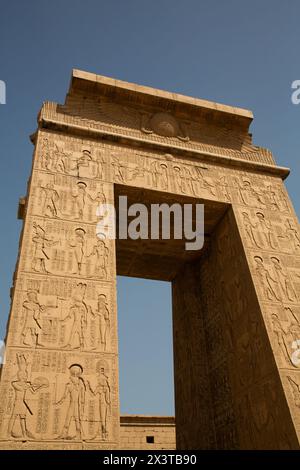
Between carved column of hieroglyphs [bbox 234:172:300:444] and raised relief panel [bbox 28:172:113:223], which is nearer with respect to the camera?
carved column of hieroglyphs [bbox 234:172:300:444]

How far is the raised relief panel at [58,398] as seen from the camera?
5.47 meters

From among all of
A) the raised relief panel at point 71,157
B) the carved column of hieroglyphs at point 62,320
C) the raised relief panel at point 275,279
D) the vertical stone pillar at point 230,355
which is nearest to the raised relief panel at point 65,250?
the carved column of hieroglyphs at point 62,320

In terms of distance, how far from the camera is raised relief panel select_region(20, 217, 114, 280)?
6.99 metres

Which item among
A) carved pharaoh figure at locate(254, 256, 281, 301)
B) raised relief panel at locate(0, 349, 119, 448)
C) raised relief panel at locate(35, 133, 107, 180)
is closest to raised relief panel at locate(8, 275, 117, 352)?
raised relief panel at locate(0, 349, 119, 448)

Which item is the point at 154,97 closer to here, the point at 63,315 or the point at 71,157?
the point at 71,157

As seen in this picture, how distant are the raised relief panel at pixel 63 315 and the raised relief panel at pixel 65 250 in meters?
0.21

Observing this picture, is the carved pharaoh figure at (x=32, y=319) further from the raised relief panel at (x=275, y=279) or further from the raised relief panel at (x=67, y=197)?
the raised relief panel at (x=275, y=279)

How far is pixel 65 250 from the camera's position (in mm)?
7301

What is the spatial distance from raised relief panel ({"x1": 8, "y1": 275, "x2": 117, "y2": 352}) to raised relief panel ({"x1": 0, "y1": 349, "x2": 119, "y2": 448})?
0.63ft

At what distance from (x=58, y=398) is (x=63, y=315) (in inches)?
50.1

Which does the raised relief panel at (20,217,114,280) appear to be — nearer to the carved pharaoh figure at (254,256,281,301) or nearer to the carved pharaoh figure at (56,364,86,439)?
Answer: the carved pharaoh figure at (56,364,86,439)

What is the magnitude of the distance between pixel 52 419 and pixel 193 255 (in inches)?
234

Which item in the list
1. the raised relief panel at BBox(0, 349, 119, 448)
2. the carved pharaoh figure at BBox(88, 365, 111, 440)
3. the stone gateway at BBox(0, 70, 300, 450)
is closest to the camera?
the raised relief panel at BBox(0, 349, 119, 448)
